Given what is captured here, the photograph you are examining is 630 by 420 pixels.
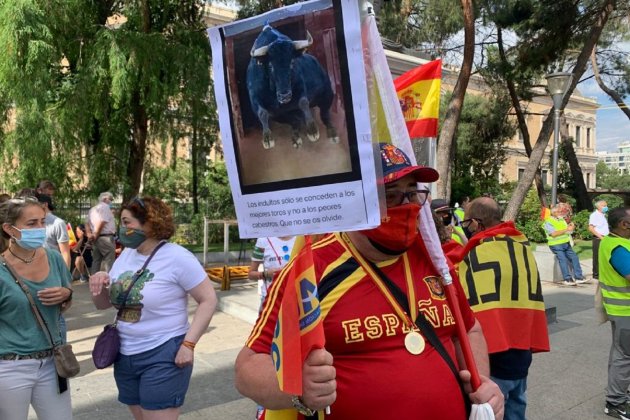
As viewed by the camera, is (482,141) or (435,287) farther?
(482,141)

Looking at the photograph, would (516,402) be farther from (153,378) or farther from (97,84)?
(97,84)

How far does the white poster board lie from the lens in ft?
4.69

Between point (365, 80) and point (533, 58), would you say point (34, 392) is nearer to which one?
point (365, 80)

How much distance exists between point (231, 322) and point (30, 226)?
16.6 ft

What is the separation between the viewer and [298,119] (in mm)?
1484

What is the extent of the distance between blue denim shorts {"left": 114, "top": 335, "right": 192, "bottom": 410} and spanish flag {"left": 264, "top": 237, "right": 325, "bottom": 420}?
1.74 m

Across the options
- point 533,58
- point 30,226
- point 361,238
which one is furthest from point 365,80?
point 533,58

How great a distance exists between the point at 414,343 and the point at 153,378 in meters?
1.81

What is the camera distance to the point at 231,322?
8.00 m

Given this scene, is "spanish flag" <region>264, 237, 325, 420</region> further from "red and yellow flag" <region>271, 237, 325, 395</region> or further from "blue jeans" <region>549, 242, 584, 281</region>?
"blue jeans" <region>549, 242, 584, 281</region>

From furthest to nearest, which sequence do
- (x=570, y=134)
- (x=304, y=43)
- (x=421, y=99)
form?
1. (x=570, y=134)
2. (x=421, y=99)
3. (x=304, y=43)

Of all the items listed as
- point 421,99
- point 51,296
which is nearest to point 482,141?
point 421,99

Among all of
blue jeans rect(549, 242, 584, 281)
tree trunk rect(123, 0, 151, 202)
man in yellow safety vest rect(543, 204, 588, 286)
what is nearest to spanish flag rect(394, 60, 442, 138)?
man in yellow safety vest rect(543, 204, 588, 286)

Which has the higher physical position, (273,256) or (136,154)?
(136,154)
